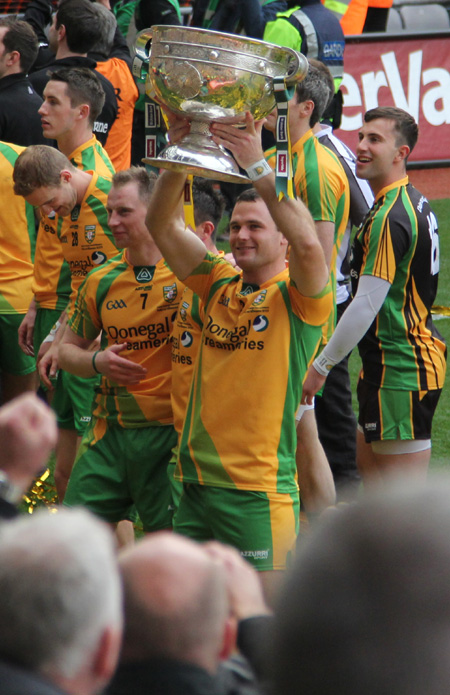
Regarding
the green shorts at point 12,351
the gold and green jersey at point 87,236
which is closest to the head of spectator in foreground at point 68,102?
the gold and green jersey at point 87,236

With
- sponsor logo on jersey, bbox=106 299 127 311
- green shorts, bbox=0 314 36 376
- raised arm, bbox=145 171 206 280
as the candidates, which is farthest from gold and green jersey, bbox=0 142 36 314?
raised arm, bbox=145 171 206 280

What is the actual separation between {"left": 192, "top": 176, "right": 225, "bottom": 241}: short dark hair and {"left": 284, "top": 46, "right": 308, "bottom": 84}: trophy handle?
Answer: 1328mm

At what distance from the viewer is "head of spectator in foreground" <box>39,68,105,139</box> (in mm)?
5227

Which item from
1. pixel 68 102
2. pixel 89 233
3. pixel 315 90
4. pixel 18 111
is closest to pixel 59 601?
pixel 89 233

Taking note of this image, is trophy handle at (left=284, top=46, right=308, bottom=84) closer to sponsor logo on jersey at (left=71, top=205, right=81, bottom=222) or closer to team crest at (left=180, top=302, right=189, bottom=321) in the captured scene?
team crest at (left=180, top=302, right=189, bottom=321)

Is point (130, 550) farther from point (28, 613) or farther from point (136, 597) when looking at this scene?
point (28, 613)

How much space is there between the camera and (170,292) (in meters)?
3.92

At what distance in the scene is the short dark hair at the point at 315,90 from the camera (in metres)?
4.60

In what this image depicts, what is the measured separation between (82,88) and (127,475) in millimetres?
2279

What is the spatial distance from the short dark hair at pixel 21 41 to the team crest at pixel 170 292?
290cm

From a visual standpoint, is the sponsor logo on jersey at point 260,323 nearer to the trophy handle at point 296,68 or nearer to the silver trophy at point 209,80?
the silver trophy at point 209,80

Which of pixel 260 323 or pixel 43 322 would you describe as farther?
pixel 43 322

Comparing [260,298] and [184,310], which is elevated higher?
[260,298]

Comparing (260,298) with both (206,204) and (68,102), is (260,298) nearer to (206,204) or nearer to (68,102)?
(206,204)
